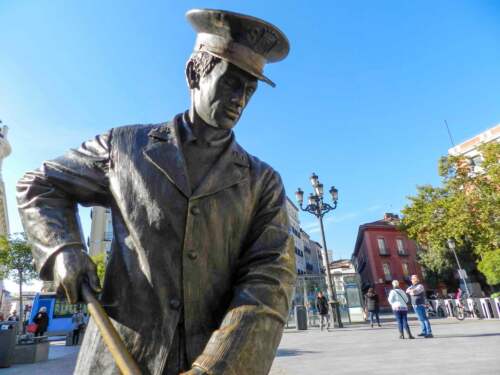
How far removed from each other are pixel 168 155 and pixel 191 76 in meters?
0.37

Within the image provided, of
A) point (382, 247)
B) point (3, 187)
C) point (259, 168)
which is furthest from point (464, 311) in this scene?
point (3, 187)

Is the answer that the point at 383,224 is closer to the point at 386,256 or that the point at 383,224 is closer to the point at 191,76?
the point at 386,256

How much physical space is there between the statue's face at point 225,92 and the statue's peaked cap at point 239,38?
37 millimetres

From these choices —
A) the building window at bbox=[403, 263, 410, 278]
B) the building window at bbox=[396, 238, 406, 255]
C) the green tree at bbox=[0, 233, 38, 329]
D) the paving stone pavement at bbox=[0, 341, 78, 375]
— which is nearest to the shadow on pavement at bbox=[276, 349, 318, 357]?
the paving stone pavement at bbox=[0, 341, 78, 375]

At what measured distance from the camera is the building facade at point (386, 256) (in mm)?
43875

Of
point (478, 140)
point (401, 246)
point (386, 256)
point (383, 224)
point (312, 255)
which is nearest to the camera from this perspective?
point (478, 140)

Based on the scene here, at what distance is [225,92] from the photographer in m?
1.39

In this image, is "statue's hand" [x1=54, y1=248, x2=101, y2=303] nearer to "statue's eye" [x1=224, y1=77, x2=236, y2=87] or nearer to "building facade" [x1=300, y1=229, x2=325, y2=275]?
"statue's eye" [x1=224, y1=77, x2=236, y2=87]

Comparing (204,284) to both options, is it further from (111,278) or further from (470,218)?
(470,218)

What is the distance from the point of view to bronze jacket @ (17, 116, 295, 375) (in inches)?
44.9

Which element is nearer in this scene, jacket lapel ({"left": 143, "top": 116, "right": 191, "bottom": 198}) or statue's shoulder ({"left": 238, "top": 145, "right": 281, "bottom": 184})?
jacket lapel ({"left": 143, "top": 116, "right": 191, "bottom": 198})

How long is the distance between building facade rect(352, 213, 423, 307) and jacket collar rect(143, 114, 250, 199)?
45.7 m

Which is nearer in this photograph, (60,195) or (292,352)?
(60,195)

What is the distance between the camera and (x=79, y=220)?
1379 mm
